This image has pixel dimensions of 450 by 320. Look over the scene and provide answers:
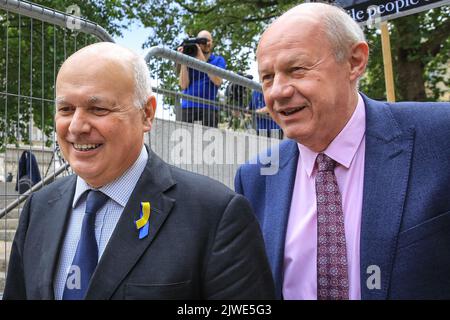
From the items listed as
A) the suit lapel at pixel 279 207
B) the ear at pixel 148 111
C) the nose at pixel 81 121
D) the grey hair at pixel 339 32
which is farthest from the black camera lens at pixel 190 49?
the nose at pixel 81 121

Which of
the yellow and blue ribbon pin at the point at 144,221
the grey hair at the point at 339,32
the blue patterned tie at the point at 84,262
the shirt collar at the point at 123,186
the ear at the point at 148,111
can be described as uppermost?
the grey hair at the point at 339,32

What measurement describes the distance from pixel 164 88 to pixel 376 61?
1018cm

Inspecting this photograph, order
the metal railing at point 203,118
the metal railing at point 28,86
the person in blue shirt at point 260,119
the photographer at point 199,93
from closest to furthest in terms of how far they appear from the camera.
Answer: the metal railing at point 28,86, the metal railing at point 203,118, the photographer at point 199,93, the person in blue shirt at point 260,119

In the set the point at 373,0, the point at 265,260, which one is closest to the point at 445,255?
the point at 265,260

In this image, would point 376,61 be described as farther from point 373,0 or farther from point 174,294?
point 174,294

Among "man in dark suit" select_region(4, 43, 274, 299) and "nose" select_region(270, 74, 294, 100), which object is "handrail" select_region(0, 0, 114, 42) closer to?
"man in dark suit" select_region(4, 43, 274, 299)

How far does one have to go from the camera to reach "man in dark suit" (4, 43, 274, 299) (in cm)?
190

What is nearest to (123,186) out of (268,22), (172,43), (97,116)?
→ (97,116)

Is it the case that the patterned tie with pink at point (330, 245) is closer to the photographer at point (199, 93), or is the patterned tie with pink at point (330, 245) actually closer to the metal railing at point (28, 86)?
the metal railing at point (28, 86)

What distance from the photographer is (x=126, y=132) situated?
2.06 m

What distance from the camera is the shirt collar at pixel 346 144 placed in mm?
2318

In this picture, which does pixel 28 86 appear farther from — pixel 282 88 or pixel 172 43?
pixel 172 43

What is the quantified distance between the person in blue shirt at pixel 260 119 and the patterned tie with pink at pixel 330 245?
3.67 meters

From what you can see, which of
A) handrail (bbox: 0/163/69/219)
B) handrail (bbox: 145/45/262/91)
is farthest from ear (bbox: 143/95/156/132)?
handrail (bbox: 145/45/262/91)
